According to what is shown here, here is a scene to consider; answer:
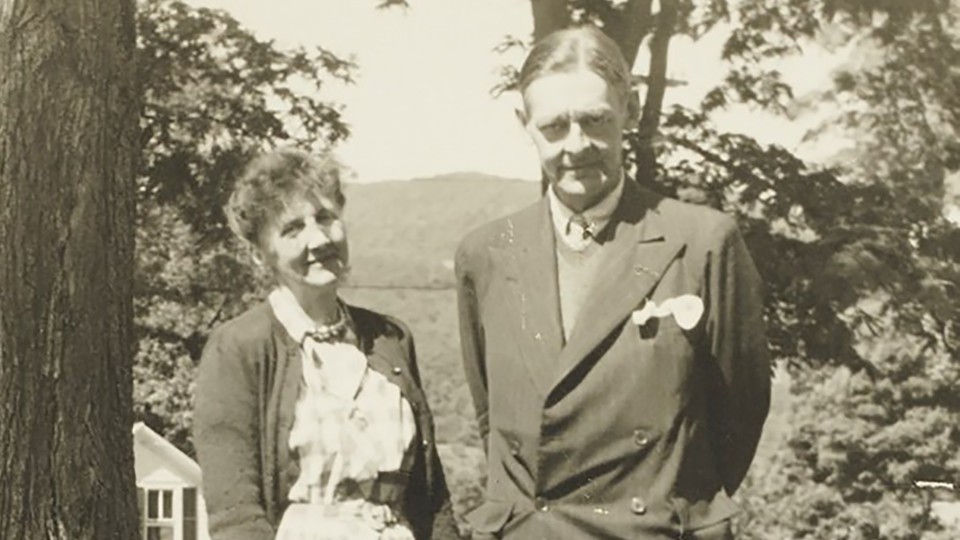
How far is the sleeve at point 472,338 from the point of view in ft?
8.75

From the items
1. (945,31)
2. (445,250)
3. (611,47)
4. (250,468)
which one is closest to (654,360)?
(611,47)

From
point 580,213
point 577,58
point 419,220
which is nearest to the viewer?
point 577,58

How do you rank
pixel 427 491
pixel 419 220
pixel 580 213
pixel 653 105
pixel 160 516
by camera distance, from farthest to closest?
1. pixel 653 105
2. pixel 160 516
3. pixel 419 220
4. pixel 427 491
5. pixel 580 213

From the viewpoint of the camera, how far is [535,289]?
250 centimetres

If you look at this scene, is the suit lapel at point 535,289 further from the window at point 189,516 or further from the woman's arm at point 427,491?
the window at point 189,516

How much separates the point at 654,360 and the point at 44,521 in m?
2.04

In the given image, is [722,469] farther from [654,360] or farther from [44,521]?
[44,521]

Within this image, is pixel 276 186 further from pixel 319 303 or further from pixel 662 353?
pixel 662 353

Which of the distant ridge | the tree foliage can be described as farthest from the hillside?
the tree foliage

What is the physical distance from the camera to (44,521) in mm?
3713

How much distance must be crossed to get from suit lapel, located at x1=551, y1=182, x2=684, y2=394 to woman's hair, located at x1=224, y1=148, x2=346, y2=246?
1.70 ft

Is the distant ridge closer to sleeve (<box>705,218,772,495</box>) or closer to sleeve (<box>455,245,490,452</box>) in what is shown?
sleeve (<box>455,245,490,452</box>)

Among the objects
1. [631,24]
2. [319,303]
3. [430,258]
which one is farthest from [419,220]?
[319,303]

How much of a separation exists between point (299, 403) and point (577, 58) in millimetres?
815
